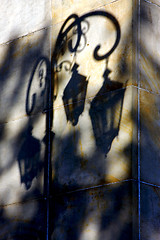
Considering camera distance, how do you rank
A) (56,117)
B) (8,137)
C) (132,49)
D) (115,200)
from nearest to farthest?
(115,200), (132,49), (56,117), (8,137)

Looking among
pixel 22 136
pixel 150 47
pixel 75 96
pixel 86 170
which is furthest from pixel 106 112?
pixel 22 136

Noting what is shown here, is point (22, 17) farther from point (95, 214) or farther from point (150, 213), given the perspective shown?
point (150, 213)

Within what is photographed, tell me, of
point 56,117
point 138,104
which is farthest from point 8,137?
point 138,104

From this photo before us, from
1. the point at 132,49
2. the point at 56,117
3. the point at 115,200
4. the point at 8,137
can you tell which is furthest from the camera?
the point at 8,137

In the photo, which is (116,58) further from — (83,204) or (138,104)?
(83,204)

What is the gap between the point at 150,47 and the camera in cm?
707

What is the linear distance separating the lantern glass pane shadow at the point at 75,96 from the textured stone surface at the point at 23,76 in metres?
0.47

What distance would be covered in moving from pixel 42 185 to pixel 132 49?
7.34 ft

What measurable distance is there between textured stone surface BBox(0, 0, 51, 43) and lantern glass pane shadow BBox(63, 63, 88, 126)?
1192 millimetres

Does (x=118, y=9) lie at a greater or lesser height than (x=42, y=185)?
greater

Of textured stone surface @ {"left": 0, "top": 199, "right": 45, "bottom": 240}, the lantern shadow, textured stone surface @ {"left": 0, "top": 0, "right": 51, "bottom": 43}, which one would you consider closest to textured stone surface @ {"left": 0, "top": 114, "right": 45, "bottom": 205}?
the lantern shadow

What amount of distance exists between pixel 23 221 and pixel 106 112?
1931 mm

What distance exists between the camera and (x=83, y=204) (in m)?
6.59

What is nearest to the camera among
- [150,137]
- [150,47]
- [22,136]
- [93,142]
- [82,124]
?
[150,137]
